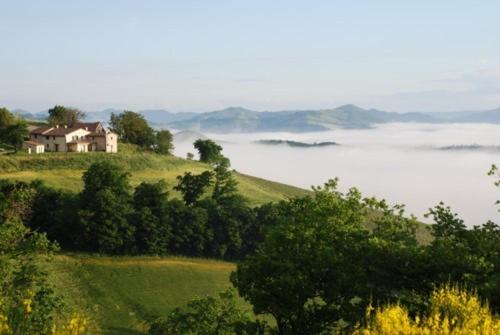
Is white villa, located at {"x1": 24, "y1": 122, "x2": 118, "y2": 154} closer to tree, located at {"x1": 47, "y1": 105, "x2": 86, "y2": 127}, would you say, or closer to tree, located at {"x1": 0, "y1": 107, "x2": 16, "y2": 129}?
tree, located at {"x1": 0, "y1": 107, "x2": 16, "y2": 129}

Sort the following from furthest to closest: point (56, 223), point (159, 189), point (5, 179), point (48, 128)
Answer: point (48, 128) → point (5, 179) → point (159, 189) → point (56, 223)

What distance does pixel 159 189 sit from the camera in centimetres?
9444

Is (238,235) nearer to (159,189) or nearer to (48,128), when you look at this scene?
(159,189)

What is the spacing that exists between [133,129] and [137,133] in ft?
6.04

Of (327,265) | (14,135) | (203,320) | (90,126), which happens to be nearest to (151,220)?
(203,320)

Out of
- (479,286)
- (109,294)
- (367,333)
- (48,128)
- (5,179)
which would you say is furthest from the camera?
(48,128)

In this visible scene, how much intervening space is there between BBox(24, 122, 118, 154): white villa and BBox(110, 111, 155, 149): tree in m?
18.7

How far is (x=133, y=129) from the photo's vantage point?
553 feet

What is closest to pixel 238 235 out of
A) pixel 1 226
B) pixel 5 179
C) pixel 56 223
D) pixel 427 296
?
pixel 56 223

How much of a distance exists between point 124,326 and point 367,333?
4930 centimetres

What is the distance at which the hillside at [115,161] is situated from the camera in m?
117

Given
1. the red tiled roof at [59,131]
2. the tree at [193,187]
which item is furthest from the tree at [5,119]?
the tree at [193,187]

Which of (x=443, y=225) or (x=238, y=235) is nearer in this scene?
(x=443, y=225)

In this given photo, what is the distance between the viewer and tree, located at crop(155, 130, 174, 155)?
170 metres
